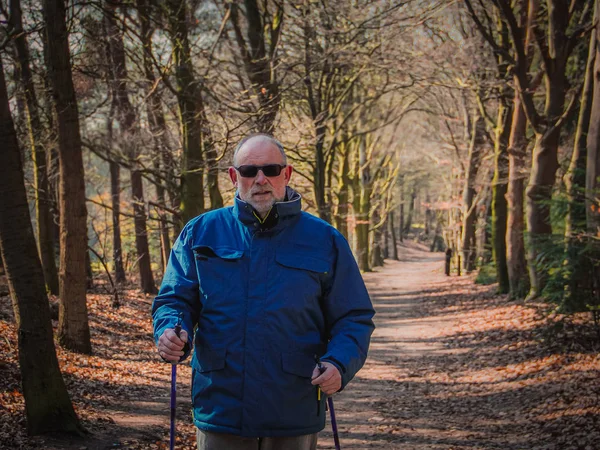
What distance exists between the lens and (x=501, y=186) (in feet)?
72.4

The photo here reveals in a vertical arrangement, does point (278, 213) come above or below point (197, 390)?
above

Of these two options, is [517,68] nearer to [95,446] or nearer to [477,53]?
[477,53]

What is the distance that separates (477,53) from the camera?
63.0 feet

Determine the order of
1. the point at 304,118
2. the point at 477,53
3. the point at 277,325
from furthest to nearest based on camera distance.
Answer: the point at 304,118 → the point at 477,53 → the point at 277,325

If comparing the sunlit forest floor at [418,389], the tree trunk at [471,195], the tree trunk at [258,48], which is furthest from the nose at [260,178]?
the tree trunk at [471,195]

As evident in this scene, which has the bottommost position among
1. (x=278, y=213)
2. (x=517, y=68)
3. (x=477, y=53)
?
(x=278, y=213)

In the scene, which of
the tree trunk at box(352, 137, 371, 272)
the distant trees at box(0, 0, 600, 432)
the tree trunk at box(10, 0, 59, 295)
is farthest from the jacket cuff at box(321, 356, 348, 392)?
the tree trunk at box(352, 137, 371, 272)

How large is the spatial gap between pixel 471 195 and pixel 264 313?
29.6 metres

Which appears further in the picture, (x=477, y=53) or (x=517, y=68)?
(x=477, y=53)

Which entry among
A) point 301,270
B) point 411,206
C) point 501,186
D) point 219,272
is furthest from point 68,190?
point 411,206

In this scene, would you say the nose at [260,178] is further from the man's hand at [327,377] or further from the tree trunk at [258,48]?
the tree trunk at [258,48]

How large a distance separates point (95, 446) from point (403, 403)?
4.82 m

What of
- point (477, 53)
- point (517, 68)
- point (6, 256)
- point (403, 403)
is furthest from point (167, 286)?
point (477, 53)

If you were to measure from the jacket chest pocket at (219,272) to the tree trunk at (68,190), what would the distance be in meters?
7.74
